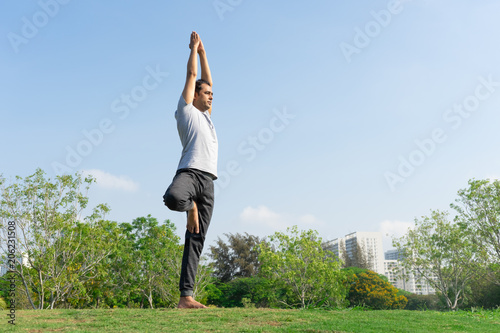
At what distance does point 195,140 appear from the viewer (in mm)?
3215

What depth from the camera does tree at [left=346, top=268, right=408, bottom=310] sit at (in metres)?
28.0

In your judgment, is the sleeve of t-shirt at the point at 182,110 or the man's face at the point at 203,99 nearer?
the sleeve of t-shirt at the point at 182,110

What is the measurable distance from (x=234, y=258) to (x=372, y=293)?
45.8 feet

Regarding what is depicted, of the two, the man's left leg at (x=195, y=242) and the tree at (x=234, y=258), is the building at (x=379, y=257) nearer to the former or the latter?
the tree at (x=234, y=258)

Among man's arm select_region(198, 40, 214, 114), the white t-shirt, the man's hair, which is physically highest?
man's arm select_region(198, 40, 214, 114)

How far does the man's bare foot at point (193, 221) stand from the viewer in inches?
120

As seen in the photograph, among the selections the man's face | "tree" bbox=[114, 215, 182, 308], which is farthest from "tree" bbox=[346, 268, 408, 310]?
the man's face

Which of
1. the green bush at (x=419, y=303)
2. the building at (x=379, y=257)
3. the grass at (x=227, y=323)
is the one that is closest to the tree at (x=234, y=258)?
the building at (x=379, y=257)

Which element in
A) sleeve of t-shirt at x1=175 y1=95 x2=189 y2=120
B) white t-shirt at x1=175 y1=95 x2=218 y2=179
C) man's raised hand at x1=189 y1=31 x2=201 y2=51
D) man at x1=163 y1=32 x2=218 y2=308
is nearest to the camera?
man at x1=163 y1=32 x2=218 y2=308

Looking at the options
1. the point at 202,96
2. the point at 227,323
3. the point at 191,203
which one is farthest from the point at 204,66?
the point at 227,323

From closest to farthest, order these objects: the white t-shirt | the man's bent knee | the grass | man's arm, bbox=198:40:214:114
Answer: the man's bent knee < the white t-shirt < man's arm, bbox=198:40:214:114 < the grass

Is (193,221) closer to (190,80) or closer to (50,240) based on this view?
(190,80)

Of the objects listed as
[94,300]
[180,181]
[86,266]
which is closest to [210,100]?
[180,181]

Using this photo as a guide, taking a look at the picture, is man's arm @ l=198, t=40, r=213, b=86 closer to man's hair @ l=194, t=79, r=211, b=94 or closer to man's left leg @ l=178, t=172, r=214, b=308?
man's hair @ l=194, t=79, r=211, b=94
